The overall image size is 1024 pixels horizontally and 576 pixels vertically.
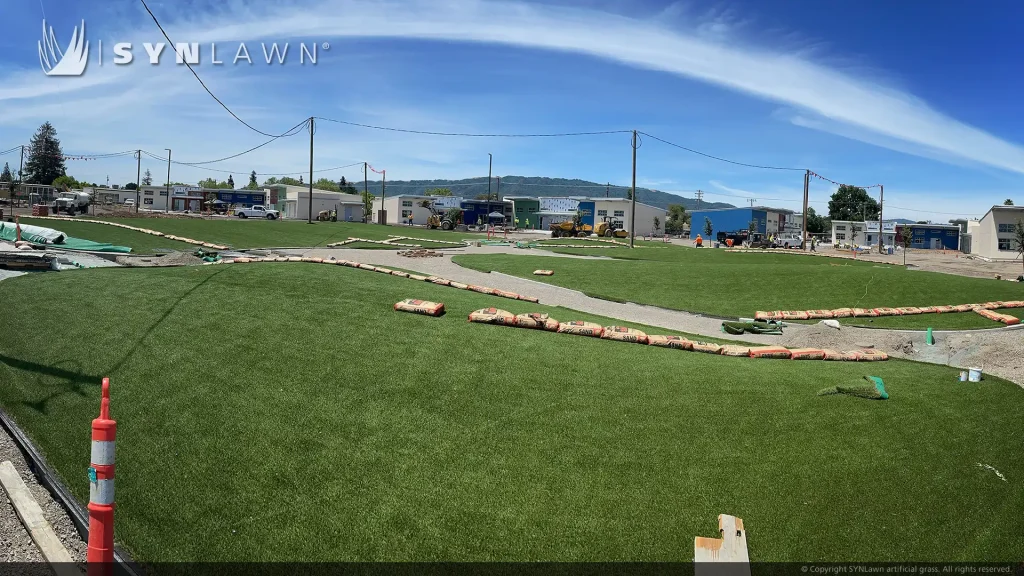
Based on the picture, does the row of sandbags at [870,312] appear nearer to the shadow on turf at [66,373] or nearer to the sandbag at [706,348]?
the sandbag at [706,348]

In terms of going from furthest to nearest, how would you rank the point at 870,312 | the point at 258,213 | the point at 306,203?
the point at 306,203
the point at 258,213
the point at 870,312

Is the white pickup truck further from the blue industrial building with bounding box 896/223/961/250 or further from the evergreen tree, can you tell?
the blue industrial building with bounding box 896/223/961/250

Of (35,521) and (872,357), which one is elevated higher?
(872,357)

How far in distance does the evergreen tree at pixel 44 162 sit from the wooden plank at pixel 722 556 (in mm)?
127683

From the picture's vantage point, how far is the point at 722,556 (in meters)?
4.13

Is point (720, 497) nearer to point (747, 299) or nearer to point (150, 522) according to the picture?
point (150, 522)

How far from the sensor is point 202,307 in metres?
10.9

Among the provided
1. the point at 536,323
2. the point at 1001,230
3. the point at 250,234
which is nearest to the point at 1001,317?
the point at 536,323

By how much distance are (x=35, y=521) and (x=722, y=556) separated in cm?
536

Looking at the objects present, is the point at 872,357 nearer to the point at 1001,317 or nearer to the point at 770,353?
the point at 770,353

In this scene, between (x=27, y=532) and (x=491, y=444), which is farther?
(x=491, y=444)

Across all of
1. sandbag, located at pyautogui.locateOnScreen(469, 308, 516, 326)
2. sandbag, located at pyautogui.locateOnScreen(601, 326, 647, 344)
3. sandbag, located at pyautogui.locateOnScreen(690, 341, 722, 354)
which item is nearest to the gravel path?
sandbag, located at pyautogui.locateOnScreen(469, 308, 516, 326)

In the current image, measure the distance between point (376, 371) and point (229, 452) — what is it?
2.30 metres

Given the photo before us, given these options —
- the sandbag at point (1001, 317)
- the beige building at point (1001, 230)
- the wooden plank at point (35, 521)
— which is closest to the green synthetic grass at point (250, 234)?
the wooden plank at point (35, 521)
